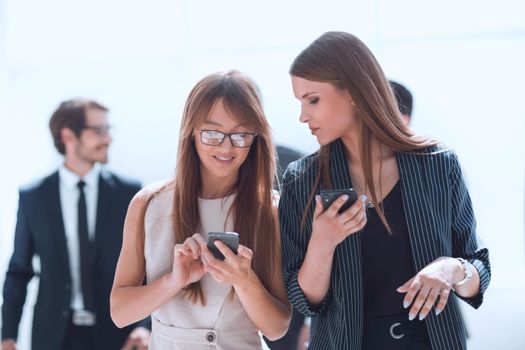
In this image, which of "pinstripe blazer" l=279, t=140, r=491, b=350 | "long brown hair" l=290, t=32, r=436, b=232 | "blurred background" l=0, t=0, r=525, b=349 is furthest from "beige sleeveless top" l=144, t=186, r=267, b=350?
"blurred background" l=0, t=0, r=525, b=349

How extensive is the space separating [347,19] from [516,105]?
3.89 ft

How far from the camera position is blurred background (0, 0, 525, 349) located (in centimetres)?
424

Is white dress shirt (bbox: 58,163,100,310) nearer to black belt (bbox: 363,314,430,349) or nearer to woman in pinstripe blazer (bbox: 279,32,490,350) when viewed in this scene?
woman in pinstripe blazer (bbox: 279,32,490,350)

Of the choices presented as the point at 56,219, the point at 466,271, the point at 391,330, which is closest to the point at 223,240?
the point at 391,330

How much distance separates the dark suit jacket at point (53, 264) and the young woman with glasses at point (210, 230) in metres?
1.34

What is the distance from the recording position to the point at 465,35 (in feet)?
13.9

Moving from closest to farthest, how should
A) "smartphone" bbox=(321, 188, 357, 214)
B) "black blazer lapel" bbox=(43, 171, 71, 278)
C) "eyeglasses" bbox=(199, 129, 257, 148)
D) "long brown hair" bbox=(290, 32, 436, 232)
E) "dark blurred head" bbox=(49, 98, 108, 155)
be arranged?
"smartphone" bbox=(321, 188, 357, 214) → "long brown hair" bbox=(290, 32, 436, 232) → "eyeglasses" bbox=(199, 129, 257, 148) → "black blazer lapel" bbox=(43, 171, 71, 278) → "dark blurred head" bbox=(49, 98, 108, 155)

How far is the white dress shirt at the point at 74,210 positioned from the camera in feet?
10.9

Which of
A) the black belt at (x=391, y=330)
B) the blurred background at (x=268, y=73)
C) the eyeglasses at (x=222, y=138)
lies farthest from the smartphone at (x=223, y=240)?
the blurred background at (x=268, y=73)

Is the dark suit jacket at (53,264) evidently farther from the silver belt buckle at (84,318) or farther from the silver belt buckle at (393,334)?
the silver belt buckle at (393,334)

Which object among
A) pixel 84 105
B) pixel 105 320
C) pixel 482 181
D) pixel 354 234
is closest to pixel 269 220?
pixel 354 234

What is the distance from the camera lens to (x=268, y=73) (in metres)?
4.44

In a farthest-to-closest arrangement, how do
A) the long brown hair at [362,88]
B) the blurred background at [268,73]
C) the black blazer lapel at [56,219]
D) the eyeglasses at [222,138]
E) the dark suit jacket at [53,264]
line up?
the blurred background at [268,73]
the black blazer lapel at [56,219]
the dark suit jacket at [53,264]
the eyeglasses at [222,138]
the long brown hair at [362,88]

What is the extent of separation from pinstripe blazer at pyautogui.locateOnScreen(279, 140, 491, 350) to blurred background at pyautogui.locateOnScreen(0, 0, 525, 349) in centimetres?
218
